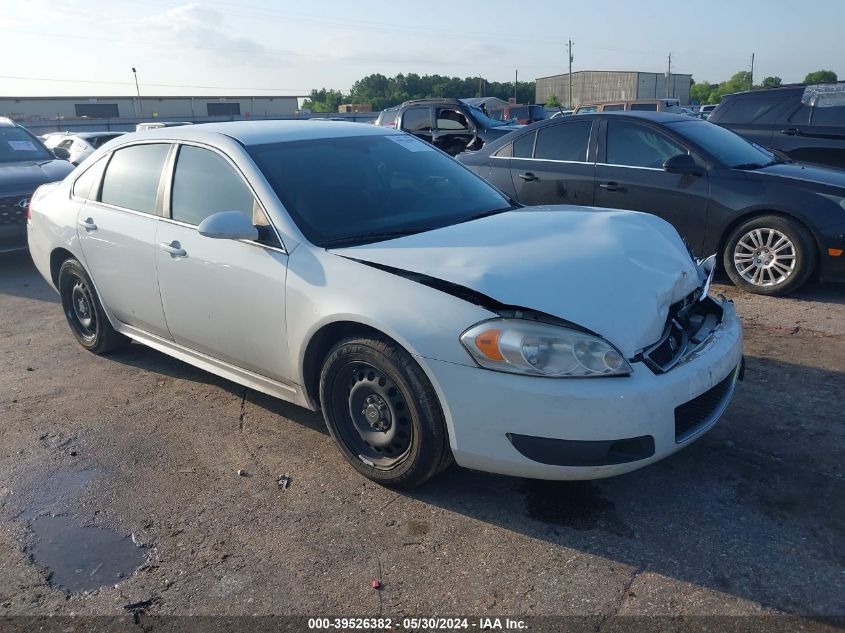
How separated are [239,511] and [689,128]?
5.45 metres

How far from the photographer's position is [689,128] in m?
6.80

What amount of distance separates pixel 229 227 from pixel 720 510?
8.26ft

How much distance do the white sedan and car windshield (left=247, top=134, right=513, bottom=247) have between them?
0.01 metres

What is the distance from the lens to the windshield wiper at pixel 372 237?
3.50 metres

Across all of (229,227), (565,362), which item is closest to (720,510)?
(565,362)

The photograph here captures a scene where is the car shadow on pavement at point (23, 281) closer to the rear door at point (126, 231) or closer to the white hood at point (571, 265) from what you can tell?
the rear door at point (126, 231)

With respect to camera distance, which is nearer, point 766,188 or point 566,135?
point 766,188

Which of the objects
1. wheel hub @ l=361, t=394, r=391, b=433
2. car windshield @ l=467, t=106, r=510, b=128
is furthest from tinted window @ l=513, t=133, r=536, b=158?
car windshield @ l=467, t=106, r=510, b=128

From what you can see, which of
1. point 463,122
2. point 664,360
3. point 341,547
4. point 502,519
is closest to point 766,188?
point 664,360

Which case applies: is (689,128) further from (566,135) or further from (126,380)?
(126,380)

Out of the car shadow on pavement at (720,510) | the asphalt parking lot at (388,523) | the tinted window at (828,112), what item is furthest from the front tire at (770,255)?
the tinted window at (828,112)

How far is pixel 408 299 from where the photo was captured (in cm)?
305

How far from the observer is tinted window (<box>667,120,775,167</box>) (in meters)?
6.52

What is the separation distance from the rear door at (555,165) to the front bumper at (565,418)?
Answer: 440 centimetres
